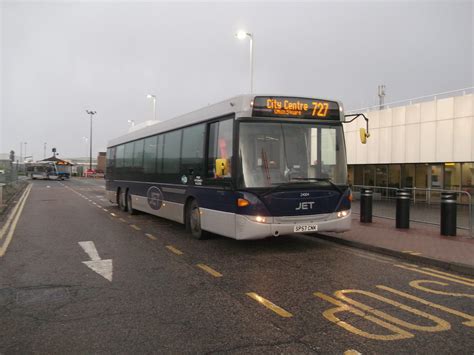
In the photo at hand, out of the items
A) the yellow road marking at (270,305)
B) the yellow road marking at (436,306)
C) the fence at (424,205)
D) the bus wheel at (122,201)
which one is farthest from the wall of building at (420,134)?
the yellow road marking at (270,305)

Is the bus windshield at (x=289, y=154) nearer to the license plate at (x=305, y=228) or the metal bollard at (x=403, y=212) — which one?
the license plate at (x=305, y=228)

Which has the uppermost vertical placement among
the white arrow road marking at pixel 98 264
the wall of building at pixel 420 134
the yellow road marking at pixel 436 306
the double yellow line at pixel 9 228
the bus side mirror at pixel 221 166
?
the wall of building at pixel 420 134

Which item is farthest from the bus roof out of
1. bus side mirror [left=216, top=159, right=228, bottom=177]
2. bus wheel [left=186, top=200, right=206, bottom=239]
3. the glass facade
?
the glass facade

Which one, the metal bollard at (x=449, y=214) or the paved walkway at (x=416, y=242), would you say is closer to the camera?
the paved walkway at (x=416, y=242)

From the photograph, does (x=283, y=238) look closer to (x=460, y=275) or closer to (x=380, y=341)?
(x=460, y=275)

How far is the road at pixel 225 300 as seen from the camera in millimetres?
4180

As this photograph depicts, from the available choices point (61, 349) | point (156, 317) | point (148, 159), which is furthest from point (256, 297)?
point (148, 159)

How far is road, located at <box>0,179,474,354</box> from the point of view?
418 cm

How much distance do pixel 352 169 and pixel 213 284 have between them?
24.2 m

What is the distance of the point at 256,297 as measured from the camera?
5.63 meters

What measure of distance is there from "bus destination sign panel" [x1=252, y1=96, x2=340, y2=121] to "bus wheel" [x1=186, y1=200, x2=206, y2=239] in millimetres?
2951

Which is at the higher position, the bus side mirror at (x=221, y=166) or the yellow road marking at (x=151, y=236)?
the bus side mirror at (x=221, y=166)

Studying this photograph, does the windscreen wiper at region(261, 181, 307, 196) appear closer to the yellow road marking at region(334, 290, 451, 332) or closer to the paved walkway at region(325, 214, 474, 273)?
the paved walkway at region(325, 214, 474, 273)

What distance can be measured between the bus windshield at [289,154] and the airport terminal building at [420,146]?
46.6 ft
